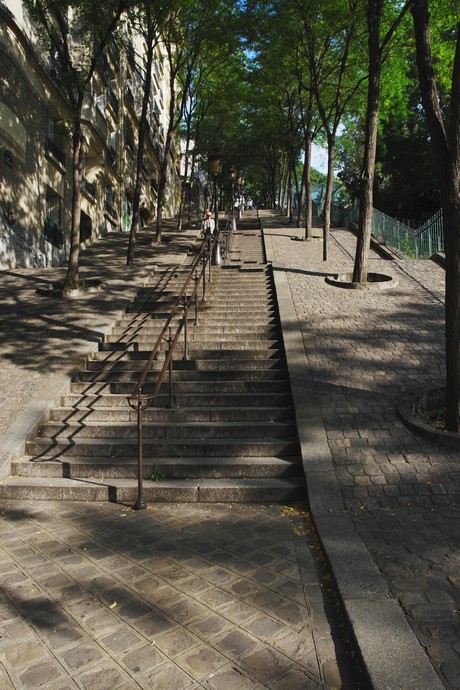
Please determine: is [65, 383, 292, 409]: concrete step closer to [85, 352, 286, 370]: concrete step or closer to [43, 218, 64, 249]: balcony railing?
[85, 352, 286, 370]: concrete step

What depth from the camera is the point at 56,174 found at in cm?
1948

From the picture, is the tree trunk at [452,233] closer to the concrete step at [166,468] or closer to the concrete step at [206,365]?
the concrete step at [166,468]

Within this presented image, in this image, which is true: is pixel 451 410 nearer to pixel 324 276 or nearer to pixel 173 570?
pixel 173 570

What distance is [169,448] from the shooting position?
20.4 feet

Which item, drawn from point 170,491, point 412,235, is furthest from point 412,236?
point 170,491

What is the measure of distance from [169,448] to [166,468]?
36cm

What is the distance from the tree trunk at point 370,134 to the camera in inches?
480

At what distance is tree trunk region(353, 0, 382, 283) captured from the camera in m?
12.2

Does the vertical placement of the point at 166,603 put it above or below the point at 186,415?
below

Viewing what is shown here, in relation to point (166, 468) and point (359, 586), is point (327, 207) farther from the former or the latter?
point (359, 586)

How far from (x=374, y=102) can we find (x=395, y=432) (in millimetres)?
9484

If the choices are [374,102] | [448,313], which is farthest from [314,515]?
[374,102]

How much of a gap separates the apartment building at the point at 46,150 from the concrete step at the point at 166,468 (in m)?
10.6

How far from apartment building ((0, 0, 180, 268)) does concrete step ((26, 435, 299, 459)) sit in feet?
33.5
